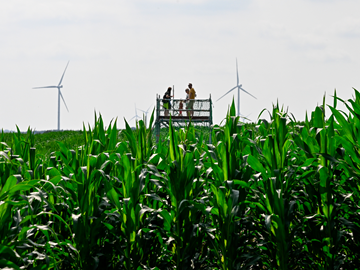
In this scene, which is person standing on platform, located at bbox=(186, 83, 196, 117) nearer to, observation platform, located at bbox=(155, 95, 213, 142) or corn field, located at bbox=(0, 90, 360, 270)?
observation platform, located at bbox=(155, 95, 213, 142)

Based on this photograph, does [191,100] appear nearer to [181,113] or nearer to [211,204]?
[181,113]

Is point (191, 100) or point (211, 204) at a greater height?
point (191, 100)

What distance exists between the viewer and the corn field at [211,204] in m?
4.62

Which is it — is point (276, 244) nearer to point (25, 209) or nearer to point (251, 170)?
point (251, 170)

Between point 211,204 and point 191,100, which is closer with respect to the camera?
point 211,204

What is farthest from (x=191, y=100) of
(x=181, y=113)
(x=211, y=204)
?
(x=211, y=204)


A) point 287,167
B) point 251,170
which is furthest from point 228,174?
point 287,167

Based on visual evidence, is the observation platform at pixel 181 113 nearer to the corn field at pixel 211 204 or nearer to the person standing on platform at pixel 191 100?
the person standing on platform at pixel 191 100

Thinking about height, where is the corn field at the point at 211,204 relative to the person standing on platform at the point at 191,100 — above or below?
below

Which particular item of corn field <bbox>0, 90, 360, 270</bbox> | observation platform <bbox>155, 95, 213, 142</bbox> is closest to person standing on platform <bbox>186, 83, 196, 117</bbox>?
observation platform <bbox>155, 95, 213, 142</bbox>

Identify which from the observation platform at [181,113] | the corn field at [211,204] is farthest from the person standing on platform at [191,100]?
the corn field at [211,204]

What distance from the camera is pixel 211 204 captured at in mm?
4945

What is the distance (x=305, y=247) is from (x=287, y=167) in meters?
1.04

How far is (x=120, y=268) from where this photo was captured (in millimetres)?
4984
